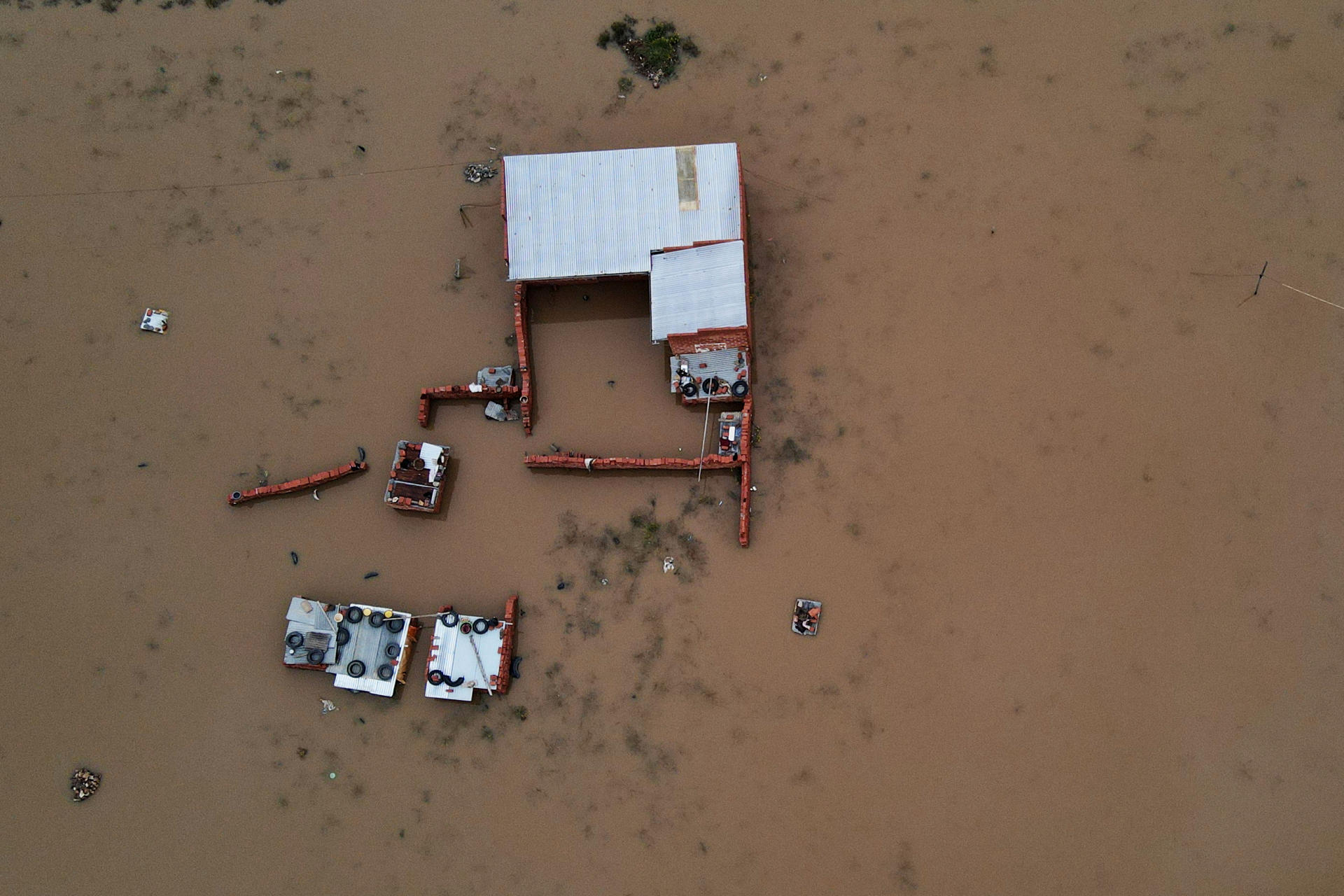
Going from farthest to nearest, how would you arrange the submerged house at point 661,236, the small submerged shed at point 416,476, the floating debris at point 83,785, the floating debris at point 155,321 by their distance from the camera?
the floating debris at point 155,321, the small submerged shed at point 416,476, the floating debris at point 83,785, the submerged house at point 661,236

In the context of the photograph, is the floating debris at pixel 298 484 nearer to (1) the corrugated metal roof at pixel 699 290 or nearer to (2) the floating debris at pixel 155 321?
(2) the floating debris at pixel 155 321

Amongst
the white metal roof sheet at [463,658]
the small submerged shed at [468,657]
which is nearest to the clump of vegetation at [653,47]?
the small submerged shed at [468,657]

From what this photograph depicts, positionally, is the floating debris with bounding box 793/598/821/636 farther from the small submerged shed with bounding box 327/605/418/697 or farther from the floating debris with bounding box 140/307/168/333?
the floating debris with bounding box 140/307/168/333

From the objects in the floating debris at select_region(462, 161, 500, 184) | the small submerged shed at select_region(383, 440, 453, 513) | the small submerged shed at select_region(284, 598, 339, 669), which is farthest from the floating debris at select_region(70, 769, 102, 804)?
the floating debris at select_region(462, 161, 500, 184)

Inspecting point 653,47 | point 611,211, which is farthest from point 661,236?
point 653,47

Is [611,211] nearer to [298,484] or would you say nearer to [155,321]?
[298,484]
